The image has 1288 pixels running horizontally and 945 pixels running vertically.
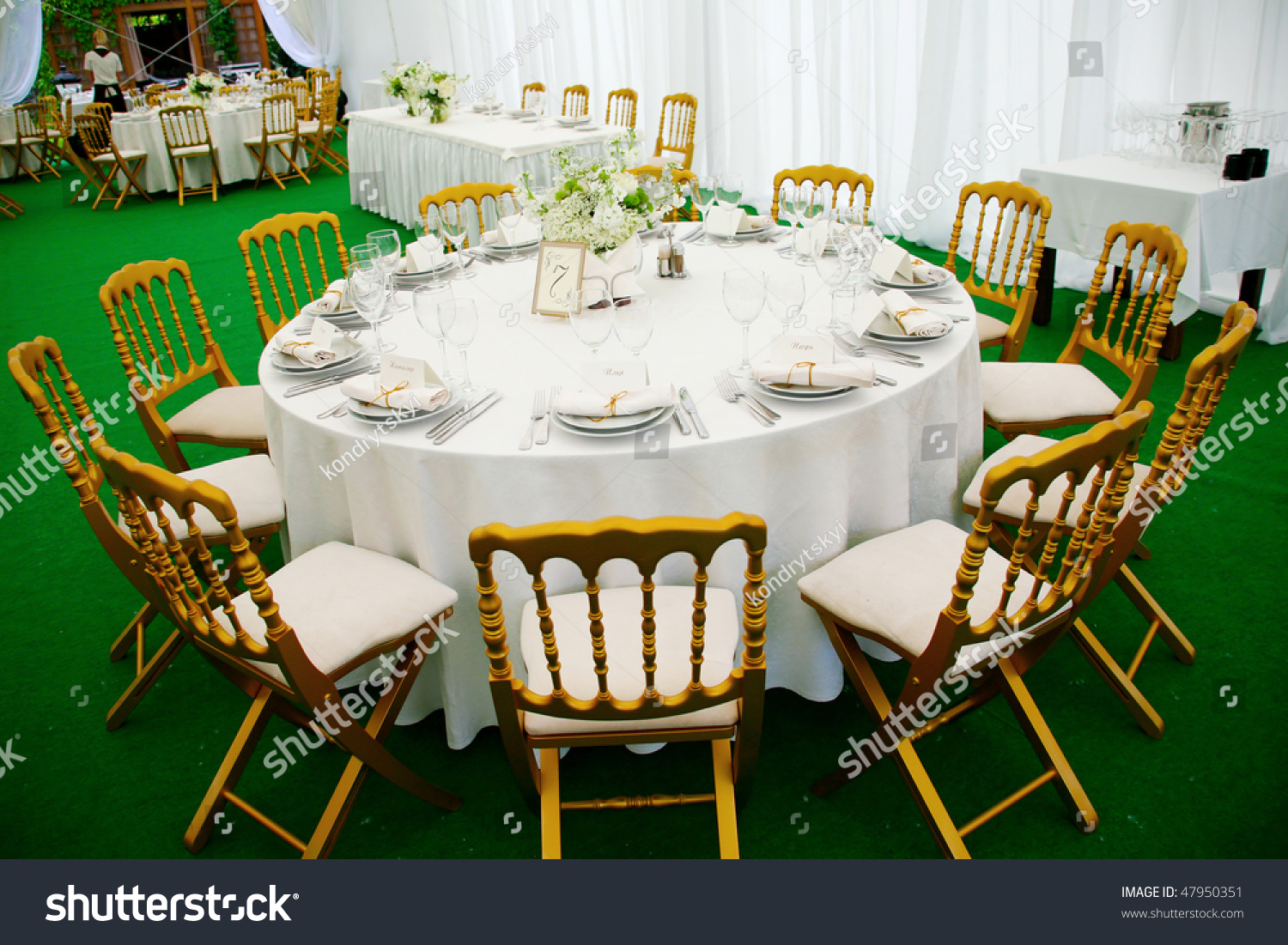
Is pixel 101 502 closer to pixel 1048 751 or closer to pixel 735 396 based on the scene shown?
pixel 735 396

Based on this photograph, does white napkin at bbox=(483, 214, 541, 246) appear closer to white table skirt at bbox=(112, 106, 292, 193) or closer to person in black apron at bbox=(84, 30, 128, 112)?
white table skirt at bbox=(112, 106, 292, 193)

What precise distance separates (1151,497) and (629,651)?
3.69ft

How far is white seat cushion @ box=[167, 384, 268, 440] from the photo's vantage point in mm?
2594

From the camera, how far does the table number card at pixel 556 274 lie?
2.31m

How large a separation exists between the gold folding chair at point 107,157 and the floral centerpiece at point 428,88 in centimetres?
355

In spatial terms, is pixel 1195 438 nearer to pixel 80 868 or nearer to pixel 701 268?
pixel 701 268

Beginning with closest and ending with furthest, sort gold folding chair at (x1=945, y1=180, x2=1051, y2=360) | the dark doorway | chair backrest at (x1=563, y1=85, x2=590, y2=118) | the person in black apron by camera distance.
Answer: gold folding chair at (x1=945, y1=180, x2=1051, y2=360), chair backrest at (x1=563, y1=85, x2=590, y2=118), the person in black apron, the dark doorway

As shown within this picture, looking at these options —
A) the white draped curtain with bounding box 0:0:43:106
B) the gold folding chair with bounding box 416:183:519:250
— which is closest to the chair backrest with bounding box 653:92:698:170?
the gold folding chair with bounding box 416:183:519:250

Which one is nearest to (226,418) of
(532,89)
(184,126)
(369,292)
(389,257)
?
(389,257)

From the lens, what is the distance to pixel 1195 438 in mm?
1696

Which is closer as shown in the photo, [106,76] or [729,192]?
[729,192]

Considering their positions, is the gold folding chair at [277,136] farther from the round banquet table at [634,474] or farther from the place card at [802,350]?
the place card at [802,350]

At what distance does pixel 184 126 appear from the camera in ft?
27.3

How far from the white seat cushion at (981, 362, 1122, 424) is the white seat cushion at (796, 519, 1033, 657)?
72 centimetres
